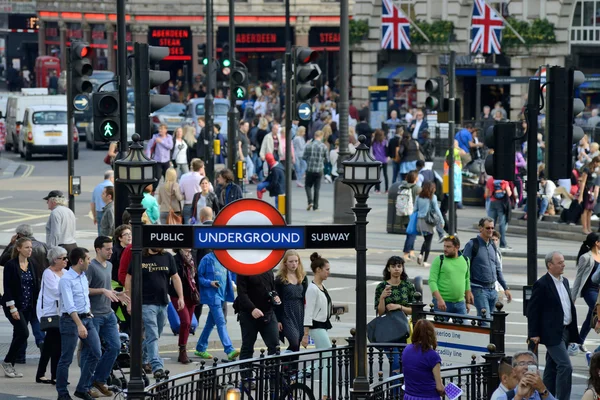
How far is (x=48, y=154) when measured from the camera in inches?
1876

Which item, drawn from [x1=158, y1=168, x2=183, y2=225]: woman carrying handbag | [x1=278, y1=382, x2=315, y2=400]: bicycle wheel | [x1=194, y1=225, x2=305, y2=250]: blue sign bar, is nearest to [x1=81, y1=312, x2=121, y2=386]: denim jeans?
[x1=278, y1=382, x2=315, y2=400]: bicycle wheel

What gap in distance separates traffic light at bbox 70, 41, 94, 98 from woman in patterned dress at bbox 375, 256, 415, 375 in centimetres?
732

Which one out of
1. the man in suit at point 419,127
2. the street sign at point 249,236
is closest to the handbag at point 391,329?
the street sign at point 249,236

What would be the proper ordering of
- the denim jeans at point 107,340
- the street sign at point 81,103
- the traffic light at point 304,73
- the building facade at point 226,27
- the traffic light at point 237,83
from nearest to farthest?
the denim jeans at point 107,340 → the traffic light at point 304,73 → the street sign at point 81,103 → the traffic light at point 237,83 → the building facade at point 226,27

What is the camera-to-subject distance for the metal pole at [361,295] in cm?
1162

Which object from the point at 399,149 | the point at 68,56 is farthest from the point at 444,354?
the point at 399,149

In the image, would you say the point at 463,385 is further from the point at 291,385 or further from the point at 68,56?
the point at 68,56

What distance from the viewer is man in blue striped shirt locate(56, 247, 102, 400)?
14.4 meters

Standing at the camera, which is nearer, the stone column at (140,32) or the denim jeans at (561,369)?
the denim jeans at (561,369)

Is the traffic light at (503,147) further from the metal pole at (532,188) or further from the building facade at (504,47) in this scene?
the building facade at (504,47)

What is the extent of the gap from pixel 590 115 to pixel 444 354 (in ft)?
108

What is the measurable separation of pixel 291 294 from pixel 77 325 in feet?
7.71

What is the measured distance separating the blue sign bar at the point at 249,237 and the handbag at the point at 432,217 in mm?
12904

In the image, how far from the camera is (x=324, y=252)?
2688 centimetres
